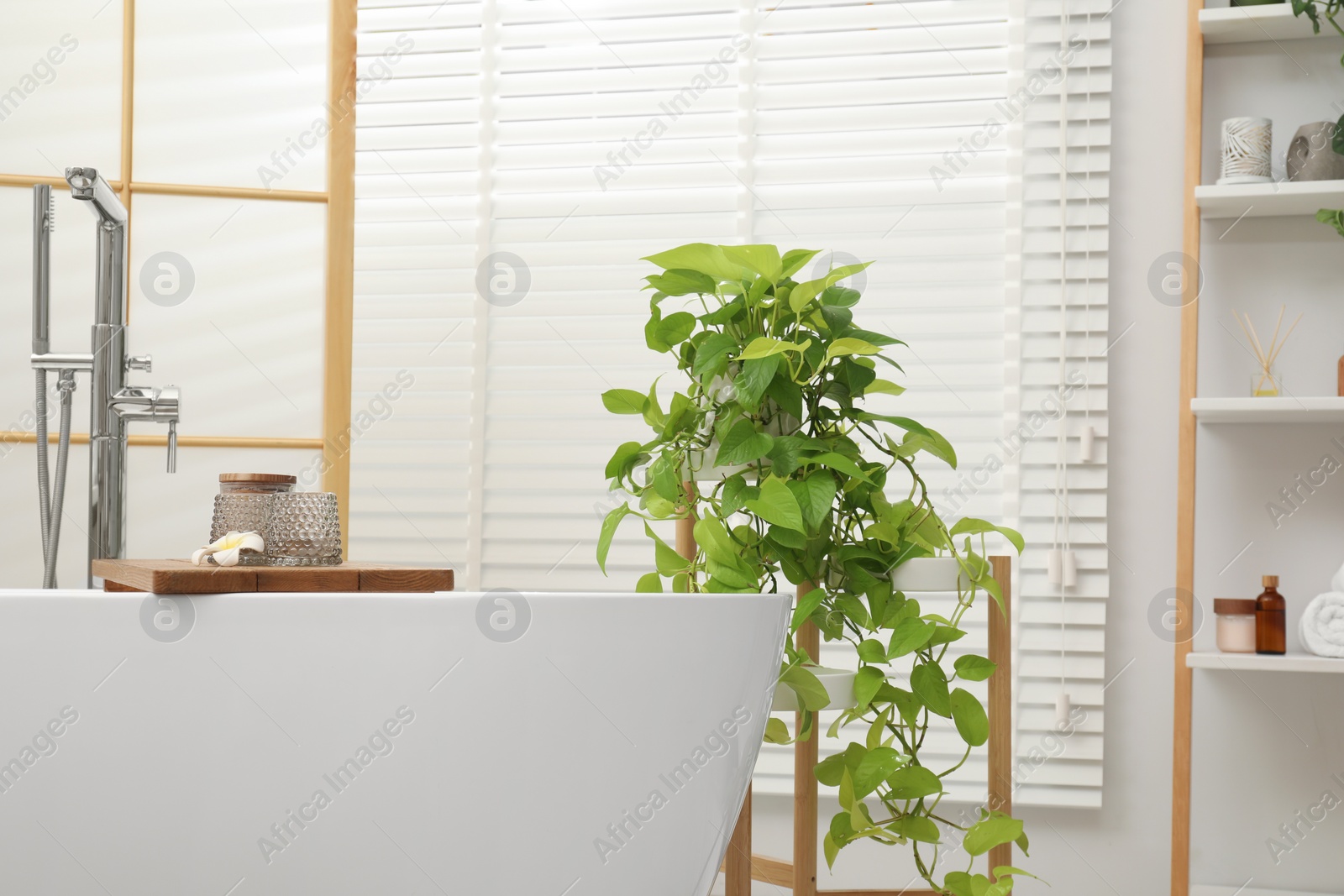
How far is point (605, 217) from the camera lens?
6.49 ft

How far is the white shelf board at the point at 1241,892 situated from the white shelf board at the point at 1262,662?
407mm

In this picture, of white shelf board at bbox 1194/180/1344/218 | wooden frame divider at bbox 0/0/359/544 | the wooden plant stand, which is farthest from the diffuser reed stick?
wooden frame divider at bbox 0/0/359/544

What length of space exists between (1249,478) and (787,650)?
1099 mm

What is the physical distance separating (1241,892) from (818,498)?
124 centimetres

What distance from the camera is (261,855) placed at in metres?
0.92

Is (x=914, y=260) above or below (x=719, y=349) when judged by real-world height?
above

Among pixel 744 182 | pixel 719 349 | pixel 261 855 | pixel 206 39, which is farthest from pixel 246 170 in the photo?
pixel 261 855

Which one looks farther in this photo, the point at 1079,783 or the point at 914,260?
the point at 914,260

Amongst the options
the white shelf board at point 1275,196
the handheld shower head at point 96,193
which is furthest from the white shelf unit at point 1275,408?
the handheld shower head at point 96,193

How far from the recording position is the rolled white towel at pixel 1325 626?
1.51m

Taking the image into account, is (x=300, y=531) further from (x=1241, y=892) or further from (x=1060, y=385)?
(x=1241, y=892)

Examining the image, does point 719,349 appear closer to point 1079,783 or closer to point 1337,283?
point 1079,783

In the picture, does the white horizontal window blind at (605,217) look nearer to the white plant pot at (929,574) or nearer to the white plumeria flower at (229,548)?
the white plant pot at (929,574)

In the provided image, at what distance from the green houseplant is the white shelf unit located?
0.67m
